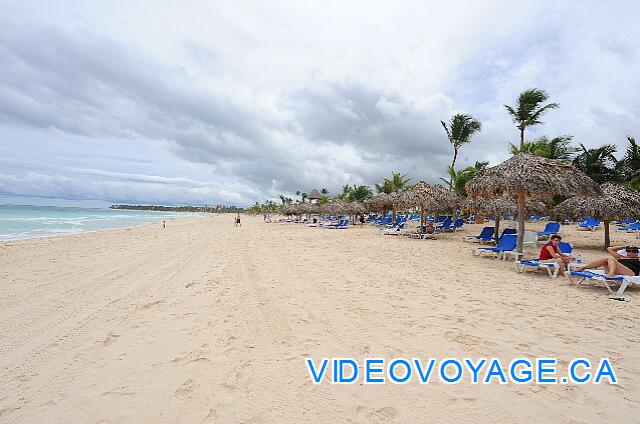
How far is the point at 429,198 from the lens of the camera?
44.2ft

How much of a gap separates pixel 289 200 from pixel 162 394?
66.3 metres

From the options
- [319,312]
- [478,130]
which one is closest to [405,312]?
[319,312]

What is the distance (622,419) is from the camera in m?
1.94

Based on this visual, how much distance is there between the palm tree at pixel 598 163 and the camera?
17.6 meters

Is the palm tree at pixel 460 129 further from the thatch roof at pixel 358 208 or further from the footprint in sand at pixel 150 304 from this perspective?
the footprint in sand at pixel 150 304

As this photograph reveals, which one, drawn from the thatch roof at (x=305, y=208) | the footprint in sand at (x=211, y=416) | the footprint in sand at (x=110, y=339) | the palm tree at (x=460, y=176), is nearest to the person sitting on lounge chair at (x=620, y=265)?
the footprint in sand at (x=211, y=416)

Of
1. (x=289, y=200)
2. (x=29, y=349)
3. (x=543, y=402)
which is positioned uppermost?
(x=289, y=200)

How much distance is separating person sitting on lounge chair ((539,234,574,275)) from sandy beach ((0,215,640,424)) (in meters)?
0.48

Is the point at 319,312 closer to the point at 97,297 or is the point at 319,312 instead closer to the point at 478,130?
the point at 97,297

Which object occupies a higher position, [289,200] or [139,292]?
[289,200]

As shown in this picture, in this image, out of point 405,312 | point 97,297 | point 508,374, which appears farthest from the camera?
point 97,297

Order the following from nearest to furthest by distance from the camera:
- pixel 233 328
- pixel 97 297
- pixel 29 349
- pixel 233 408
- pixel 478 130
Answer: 1. pixel 233 408
2. pixel 29 349
3. pixel 233 328
4. pixel 97 297
5. pixel 478 130

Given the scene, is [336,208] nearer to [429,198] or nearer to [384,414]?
[429,198]

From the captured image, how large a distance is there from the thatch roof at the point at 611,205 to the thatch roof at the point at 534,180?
256cm
